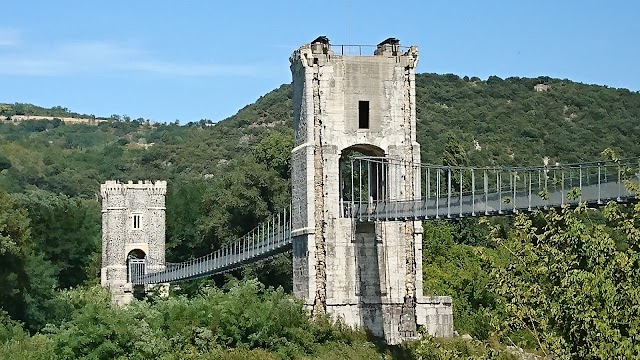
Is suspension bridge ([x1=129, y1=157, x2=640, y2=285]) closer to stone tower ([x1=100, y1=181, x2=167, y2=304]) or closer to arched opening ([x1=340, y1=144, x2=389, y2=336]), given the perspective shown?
arched opening ([x1=340, y1=144, x2=389, y2=336])

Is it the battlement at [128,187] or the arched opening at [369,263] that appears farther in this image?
the battlement at [128,187]

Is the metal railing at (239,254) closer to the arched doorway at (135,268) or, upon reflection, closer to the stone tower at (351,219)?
the arched doorway at (135,268)

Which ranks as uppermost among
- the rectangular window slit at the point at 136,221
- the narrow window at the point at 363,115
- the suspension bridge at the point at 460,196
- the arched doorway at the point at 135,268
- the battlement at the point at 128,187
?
the narrow window at the point at 363,115

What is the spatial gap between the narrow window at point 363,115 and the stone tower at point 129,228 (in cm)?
2616

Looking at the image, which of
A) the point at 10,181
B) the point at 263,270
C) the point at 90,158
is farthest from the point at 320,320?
the point at 90,158

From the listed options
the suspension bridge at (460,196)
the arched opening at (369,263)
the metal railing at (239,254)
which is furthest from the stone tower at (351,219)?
the metal railing at (239,254)

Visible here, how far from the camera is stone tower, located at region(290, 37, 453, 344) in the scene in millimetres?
30062

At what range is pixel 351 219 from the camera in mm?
30141

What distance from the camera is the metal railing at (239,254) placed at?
35438 millimetres

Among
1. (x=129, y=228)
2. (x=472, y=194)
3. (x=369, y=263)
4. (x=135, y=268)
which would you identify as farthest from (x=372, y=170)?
(x=129, y=228)

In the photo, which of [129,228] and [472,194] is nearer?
[472,194]

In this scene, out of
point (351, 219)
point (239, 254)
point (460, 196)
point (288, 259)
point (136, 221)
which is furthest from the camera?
point (136, 221)

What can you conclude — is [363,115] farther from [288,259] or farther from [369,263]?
[288,259]

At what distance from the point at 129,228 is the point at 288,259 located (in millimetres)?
13812
